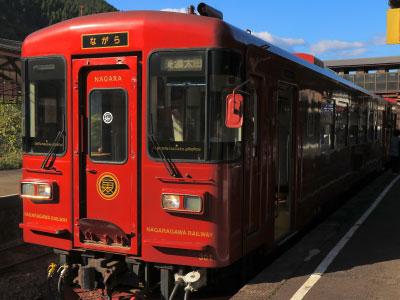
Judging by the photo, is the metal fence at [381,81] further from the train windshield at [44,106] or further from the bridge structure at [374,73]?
the train windshield at [44,106]

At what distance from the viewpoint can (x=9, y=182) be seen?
1387 cm

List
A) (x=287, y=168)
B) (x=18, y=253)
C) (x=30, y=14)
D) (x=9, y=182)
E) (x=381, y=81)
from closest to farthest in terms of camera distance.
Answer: (x=287, y=168), (x=18, y=253), (x=9, y=182), (x=381, y=81), (x=30, y=14)

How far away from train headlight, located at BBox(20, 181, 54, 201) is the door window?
2.02 ft

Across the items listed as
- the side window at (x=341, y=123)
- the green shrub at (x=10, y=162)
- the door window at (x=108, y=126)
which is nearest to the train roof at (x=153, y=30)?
the door window at (x=108, y=126)

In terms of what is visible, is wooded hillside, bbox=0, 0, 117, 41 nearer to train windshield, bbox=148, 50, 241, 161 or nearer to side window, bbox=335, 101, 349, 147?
side window, bbox=335, 101, 349, 147

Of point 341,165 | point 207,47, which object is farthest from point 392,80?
point 207,47

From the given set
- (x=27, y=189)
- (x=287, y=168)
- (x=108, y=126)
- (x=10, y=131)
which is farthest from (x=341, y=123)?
(x=10, y=131)

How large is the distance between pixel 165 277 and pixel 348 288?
6.39 feet

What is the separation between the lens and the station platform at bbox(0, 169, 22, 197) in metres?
11.5

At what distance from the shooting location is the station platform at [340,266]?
446 cm

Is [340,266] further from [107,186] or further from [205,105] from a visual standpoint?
[107,186]

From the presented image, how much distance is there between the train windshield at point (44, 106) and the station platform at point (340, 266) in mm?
2619

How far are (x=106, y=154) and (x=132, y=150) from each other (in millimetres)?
352

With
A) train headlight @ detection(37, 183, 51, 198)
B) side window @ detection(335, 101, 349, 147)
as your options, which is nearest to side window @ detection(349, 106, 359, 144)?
side window @ detection(335, 101, 349, 147)
